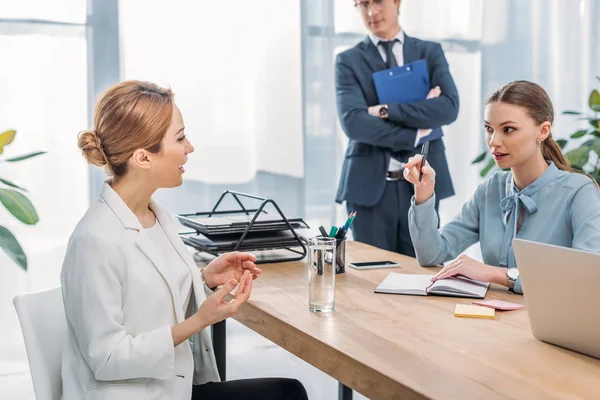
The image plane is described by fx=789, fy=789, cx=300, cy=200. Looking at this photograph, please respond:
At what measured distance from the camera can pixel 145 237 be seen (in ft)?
5.13

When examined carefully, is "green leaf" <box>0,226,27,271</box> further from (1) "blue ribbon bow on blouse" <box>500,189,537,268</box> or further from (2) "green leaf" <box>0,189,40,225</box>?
(1) "blue ribbon bow on blouse" <box>500,189,537,268</box>

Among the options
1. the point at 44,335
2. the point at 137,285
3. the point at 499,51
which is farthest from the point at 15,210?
the point at 499,51

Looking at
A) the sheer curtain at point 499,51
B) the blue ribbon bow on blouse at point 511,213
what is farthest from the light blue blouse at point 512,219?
the sheer curtain at point 499,51

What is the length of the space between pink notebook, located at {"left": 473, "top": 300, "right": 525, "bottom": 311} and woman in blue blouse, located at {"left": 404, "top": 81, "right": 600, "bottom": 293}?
16cm

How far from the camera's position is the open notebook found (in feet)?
5.82

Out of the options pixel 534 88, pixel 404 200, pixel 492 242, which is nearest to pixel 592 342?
pixel 492 242

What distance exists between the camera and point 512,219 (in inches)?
80.0

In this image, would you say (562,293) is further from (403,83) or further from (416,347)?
(403,83)

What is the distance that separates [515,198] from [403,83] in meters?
1.28

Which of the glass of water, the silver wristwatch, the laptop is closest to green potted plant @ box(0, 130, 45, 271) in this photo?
the glass of water

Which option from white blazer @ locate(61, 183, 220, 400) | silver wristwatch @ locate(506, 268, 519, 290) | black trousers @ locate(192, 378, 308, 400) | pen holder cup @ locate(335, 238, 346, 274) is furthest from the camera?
pen holder cup @ locate(335, 238, 346, 274)

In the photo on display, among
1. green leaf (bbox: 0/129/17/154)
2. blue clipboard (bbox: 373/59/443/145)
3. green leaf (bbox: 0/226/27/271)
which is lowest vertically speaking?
green leaf (bbox: 0/226/27/271)

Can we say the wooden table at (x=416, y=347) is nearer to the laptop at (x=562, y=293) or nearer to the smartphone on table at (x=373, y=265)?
the laptop at (x=562, y=293)

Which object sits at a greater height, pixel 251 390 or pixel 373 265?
pixel 373 265
